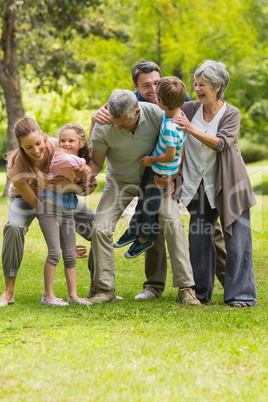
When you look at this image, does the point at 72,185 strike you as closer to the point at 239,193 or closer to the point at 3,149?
the point at 239,193

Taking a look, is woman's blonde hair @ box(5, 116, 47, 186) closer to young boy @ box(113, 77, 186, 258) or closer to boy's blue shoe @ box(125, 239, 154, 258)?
young boy @ box(113, 77, 186, 258)

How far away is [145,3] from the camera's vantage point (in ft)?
71.9

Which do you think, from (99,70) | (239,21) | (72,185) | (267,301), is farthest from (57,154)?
(239,21)

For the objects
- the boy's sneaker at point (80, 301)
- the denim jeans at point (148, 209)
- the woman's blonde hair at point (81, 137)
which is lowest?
the boy's sneaker at point (80, 301)

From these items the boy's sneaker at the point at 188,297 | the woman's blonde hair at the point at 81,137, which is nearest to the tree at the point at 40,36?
the woman's blonde hair at the point at 81,137

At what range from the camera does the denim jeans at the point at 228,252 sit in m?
5.56

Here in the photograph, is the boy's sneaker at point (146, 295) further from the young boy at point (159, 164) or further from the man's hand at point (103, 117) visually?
the man's hand at point (103, 117)

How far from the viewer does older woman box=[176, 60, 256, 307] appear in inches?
212

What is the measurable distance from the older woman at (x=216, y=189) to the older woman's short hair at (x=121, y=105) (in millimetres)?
649

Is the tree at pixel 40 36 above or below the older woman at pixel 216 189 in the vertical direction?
above

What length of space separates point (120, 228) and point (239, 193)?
5610 millimetres

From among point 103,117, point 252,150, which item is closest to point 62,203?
point 103,117

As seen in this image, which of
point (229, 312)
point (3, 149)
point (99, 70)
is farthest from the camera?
point (3, 149)

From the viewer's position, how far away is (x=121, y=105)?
16.7 ft
